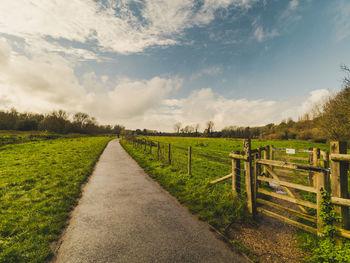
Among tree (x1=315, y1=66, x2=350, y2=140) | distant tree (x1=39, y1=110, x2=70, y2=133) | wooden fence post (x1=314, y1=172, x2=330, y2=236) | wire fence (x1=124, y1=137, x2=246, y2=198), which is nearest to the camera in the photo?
wooden fence post (x1=314, y1=172, x2=330, y2=236)

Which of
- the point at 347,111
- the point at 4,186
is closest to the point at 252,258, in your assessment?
the point at 4,186

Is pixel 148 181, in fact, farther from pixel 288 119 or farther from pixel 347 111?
pixel 288 119

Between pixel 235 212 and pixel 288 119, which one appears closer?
pixel 235 212

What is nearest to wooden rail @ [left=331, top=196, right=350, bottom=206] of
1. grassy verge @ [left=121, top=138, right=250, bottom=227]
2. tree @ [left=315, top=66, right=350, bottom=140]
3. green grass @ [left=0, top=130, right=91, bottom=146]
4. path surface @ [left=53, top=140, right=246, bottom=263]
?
grassy verge @ [left=121, top=138, right=250, bottom=227]

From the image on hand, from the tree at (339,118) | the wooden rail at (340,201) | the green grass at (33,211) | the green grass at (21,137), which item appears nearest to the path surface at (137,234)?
the green grass at (33,211)

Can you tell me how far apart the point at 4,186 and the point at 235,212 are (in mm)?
10051

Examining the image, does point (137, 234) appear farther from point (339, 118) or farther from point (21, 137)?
point (21, 137)

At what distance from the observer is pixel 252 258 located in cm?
315

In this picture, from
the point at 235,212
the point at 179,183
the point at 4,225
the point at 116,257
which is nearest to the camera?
the point at 116,257

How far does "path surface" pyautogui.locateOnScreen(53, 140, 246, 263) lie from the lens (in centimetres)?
315

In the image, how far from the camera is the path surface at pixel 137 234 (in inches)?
124

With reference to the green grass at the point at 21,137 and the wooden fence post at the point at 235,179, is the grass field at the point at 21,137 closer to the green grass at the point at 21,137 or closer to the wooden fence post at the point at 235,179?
the green grass at the point at 21,137

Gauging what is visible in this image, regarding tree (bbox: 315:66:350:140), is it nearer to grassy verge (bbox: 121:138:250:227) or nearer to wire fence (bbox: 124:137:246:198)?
wire fence (bbox: 124:137:246:198)

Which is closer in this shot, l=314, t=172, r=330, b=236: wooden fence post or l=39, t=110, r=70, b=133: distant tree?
l=314, t=172, r=330, b=236: wooden fence post
